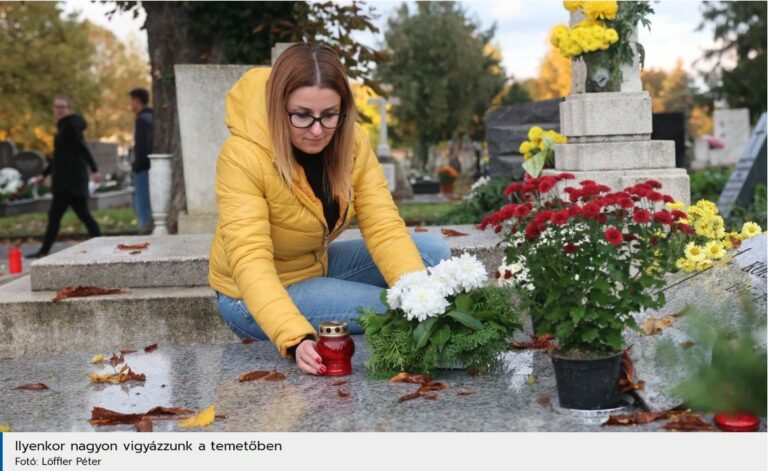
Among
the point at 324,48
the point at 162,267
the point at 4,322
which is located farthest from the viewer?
the point at 162,267

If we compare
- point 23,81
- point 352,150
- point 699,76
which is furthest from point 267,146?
point 699,76

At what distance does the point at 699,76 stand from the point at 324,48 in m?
39.0

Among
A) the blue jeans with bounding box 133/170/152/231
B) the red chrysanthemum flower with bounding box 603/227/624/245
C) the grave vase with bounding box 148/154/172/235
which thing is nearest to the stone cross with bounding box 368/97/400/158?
the blue jeans with bounding box 133/170/152/231

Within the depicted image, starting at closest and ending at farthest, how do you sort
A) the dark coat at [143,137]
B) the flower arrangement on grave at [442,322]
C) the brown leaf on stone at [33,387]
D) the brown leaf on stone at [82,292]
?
the flower arrangement on grave at [442,322]
the brown leaf on stone at [33,387]
the brown leaf on stone at [82,292]
the dark coat at [143,137]

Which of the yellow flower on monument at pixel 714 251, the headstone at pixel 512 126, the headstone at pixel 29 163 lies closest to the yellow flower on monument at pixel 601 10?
the yellow flower on monument at pixel 714 251

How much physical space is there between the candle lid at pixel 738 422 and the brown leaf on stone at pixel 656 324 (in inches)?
24.8

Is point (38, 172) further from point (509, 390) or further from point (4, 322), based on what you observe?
point (509, 390)

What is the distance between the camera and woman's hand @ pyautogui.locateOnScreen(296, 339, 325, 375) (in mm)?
3246

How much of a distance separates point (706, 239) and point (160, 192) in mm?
5659

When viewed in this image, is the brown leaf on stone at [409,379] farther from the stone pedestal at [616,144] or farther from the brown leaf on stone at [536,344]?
the stone pedestal at [616,144]

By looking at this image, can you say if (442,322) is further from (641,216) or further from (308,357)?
(641,216)

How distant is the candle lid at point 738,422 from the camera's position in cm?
257

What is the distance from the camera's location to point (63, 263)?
500 cm

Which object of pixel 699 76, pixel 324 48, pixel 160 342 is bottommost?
pixel 160 342
